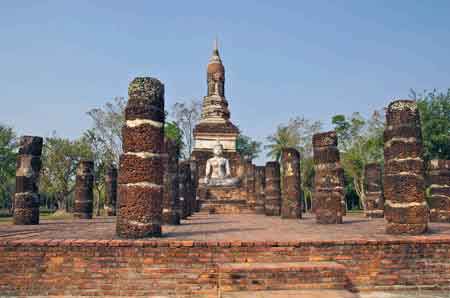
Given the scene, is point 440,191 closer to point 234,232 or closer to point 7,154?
point 234,232

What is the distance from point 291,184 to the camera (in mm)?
14719

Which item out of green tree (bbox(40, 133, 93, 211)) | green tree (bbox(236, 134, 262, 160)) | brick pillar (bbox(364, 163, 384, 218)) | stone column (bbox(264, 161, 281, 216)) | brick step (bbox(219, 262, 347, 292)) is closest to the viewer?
brick step (bbox(219, 262, 347, 292))

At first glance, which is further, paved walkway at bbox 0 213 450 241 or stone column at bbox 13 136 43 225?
stone column at bbox 13 136 43 225

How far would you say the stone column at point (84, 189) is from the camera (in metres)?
16.8

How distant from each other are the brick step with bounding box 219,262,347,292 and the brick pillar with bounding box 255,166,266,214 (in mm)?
16237

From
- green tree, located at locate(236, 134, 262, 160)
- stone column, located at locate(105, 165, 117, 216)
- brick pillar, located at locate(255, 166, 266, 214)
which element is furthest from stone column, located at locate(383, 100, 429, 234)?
green tree, located at locate(236, 134, 262, 160)

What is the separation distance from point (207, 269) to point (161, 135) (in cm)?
290

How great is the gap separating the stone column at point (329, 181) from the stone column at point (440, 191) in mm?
4055

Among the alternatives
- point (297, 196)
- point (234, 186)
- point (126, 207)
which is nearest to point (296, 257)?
point (126, 207)

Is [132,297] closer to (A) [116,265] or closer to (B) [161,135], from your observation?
(A) [116,265]

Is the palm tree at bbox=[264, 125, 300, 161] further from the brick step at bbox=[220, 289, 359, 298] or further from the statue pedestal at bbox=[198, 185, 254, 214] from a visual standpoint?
the brick step at bbox=[220, 289, 359, 298]

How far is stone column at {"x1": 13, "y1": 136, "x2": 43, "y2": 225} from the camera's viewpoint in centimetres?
1260

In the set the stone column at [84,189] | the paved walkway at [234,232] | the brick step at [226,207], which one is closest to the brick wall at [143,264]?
the paved walkway at [234,232]

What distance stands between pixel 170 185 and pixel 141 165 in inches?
171
